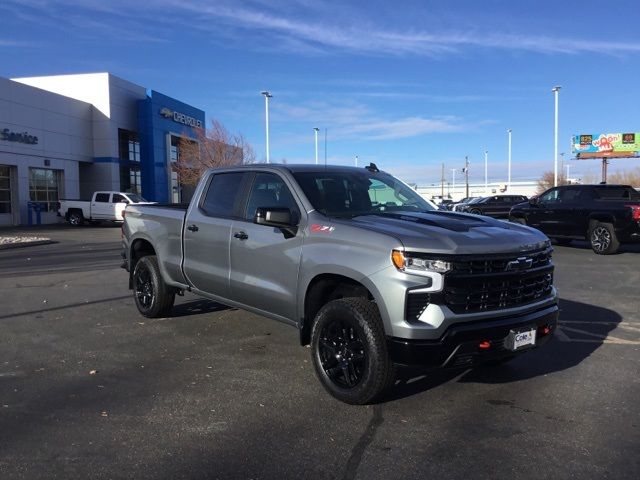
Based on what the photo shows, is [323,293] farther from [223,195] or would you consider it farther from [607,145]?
[607,145]

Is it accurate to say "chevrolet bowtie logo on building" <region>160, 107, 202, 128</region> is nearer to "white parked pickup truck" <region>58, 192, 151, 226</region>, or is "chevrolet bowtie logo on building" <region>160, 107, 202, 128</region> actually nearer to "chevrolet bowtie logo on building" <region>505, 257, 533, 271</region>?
"white parked pickup truck" <region>58, 192, 151, 226</region>

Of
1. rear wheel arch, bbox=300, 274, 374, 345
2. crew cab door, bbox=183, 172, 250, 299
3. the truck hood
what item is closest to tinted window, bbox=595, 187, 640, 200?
the truck hood

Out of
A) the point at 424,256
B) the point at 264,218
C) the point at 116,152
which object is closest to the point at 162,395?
the point at 264,218

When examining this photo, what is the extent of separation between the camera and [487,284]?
4090mm

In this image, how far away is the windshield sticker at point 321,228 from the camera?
4.54 meters

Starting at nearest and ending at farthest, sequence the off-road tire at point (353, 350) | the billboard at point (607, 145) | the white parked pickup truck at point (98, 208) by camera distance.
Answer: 1. the off-road tire at point (353, 350)
2. the white parked pickup truck at point (98, 208)
3. the billboard at point (607, 145)

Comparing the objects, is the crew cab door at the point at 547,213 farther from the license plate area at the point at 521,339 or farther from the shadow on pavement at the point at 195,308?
the license plate area at the point at 521,339

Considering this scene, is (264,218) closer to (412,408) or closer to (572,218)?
(412,408)

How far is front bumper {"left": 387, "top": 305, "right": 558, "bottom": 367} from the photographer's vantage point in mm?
3879

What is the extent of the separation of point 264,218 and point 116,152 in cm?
3653

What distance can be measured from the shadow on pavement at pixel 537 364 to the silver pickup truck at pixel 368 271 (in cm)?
67

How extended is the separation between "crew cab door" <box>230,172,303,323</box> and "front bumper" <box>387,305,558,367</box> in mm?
1258

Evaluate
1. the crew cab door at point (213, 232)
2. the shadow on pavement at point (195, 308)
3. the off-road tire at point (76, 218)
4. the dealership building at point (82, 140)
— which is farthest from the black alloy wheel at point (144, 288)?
the dealership building at point (82, 140)

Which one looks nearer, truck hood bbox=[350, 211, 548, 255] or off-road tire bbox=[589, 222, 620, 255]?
truck hood bbox=[350, 211, 548, 255]
